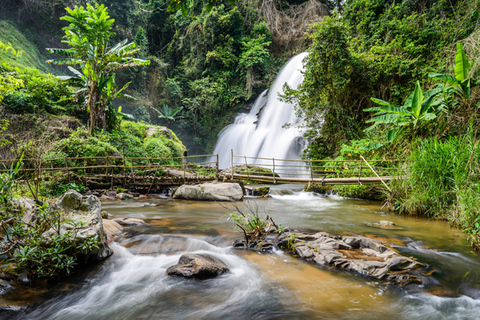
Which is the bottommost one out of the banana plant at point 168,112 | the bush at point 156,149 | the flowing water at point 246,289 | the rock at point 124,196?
the flowing water at point 246,289

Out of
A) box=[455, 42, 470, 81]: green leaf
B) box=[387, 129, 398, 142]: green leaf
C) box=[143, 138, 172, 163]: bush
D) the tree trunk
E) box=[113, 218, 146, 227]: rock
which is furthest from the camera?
box=[143, 138, 172, 163]: bush

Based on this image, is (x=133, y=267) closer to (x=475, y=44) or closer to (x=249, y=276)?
(x=249, y=276)

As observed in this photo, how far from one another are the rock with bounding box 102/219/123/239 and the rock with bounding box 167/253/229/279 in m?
1.66

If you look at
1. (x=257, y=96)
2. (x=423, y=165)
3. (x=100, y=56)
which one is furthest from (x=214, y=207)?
(x=257, y=96)

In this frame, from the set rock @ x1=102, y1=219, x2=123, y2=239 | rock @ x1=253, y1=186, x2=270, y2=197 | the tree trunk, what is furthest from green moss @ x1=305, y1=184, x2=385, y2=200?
the tree trunk

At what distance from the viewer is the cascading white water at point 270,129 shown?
15227mm

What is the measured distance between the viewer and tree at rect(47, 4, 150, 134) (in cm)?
1014

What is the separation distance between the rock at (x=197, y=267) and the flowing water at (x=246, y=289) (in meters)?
0.08

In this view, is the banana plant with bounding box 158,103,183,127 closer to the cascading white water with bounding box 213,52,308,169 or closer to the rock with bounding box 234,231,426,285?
the cascading white water with bounding box 213,52,308,169

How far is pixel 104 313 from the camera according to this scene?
264cm

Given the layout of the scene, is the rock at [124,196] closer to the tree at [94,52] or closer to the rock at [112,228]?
the rock at [112,228]

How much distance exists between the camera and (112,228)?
15.0 feet

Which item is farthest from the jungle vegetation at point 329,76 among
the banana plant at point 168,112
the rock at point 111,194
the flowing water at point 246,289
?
the rock at point 111,194

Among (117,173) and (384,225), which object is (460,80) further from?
(117,173)
